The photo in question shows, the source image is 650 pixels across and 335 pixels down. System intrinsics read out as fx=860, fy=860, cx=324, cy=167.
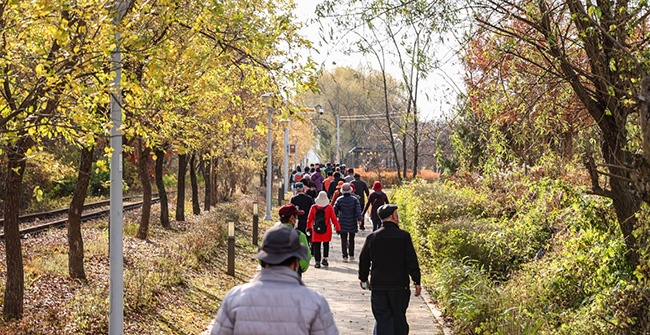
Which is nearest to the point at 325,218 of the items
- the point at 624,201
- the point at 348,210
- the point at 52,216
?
the point at 348,210

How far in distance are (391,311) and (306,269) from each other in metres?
1.12

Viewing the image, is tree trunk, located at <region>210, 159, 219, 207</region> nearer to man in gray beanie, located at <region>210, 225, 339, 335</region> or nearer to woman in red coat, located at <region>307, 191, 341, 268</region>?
woman in red coat, located at <region>307, 191, 341, 268</region>

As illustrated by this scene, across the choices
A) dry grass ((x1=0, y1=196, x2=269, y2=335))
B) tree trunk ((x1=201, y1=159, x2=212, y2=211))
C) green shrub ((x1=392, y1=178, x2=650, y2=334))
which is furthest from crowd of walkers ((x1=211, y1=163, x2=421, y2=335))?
tree trunk ((x1=201, y1=159, x2=212, y2=211))

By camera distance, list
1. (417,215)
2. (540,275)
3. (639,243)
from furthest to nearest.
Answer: (417,215)
(540,275)
(639,243)

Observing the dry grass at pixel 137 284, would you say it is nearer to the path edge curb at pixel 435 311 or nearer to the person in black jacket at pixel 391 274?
the path edge curb at pixel 435 311

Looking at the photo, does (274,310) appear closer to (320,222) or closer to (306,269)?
(306,269)

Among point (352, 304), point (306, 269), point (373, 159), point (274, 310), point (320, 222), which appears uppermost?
point (373, 159)

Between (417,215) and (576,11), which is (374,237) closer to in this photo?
(576,11)

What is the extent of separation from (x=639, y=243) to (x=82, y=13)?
5892mm

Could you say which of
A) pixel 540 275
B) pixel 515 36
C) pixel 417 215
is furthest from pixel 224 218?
pixel 515 36

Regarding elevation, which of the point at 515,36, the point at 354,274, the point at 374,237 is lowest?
the point at 354,274

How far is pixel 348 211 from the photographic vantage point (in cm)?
1830

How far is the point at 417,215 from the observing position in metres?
19.3

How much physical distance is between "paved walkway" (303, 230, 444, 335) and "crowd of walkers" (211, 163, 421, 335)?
0.68 m
